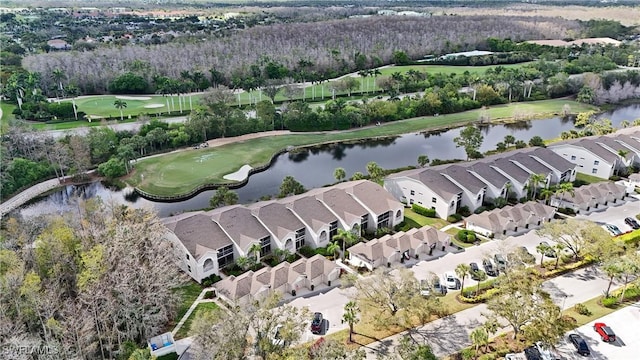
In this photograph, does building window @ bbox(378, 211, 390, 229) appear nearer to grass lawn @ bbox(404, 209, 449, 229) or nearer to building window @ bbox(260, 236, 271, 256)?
grass lawn @ bbox(404, 209, 449, 229)

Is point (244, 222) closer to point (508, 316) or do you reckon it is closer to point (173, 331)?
point (173, 331)

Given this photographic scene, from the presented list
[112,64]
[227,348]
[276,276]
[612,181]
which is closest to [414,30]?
[112,64]

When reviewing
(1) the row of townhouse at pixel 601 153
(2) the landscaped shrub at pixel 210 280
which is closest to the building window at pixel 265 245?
(2) the landscaped shrub at pixel 210 280

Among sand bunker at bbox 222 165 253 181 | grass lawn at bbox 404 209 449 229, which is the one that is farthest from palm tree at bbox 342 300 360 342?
sand bunker at bbox 222 165 253 181

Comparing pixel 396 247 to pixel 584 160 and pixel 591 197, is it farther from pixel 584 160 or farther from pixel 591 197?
pixel 584 160

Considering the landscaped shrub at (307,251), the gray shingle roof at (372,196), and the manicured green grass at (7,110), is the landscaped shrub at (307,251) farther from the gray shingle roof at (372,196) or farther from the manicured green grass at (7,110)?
the manicured green grass at (7,110)
